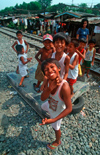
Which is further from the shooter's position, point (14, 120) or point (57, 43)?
point (14, 120)

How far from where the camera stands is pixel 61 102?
1757 millimetres

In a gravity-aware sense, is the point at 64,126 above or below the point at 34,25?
below

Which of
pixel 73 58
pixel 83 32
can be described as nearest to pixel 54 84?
pixel 73 58

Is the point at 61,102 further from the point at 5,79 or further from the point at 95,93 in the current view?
the point at 5,79

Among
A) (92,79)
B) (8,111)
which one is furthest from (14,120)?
(92,79)

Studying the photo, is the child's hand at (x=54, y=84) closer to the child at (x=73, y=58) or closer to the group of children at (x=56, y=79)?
the group of children at (x=56, y=79)

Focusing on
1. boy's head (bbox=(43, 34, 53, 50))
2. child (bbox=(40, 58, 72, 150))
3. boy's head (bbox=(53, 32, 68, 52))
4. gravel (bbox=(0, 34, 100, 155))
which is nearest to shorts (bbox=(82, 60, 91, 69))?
gravel (bbox=(0, 34, 100, 155))

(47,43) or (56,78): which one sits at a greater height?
(47,43)

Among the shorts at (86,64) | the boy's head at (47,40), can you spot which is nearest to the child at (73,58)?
the boy's head at (47,40)

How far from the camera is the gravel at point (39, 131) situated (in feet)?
7.72

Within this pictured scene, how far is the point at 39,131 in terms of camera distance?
2.69m

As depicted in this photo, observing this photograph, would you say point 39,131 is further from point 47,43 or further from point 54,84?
point 47,43

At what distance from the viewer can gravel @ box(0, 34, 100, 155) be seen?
2.35 meters

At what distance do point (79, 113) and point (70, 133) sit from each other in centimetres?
75
